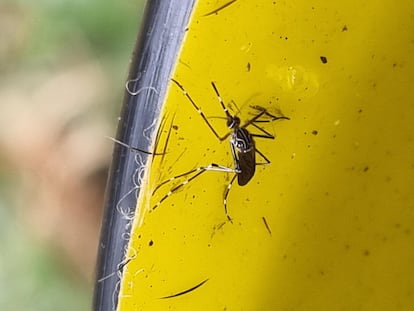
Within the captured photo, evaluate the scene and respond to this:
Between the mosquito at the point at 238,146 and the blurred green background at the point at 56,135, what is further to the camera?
the blurred green background at the point at 56,135

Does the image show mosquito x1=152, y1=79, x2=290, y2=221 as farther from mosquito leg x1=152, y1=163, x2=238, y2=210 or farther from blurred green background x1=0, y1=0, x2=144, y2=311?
blurred green background x1=0, y1=0, x2=144, y2=311

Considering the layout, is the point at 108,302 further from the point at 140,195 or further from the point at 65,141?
the point at 65,141

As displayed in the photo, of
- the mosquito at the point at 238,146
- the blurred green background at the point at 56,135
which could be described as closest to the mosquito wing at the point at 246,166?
the mosquito at the point at 238,146

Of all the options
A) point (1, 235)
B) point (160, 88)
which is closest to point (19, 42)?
point (1, 235)

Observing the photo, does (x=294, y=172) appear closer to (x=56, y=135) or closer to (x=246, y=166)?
(x=246, y=166)

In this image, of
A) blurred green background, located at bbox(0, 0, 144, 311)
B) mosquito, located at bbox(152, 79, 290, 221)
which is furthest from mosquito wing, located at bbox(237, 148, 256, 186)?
blurred green background, located at bbox(0, 0, 144, 311)

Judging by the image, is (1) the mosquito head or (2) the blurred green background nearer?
(1) the mosquito head

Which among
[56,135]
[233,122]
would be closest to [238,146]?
[233,122]

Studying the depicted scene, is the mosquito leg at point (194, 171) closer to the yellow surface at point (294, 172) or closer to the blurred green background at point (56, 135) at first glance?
the yellow surface at point (294, 172)
